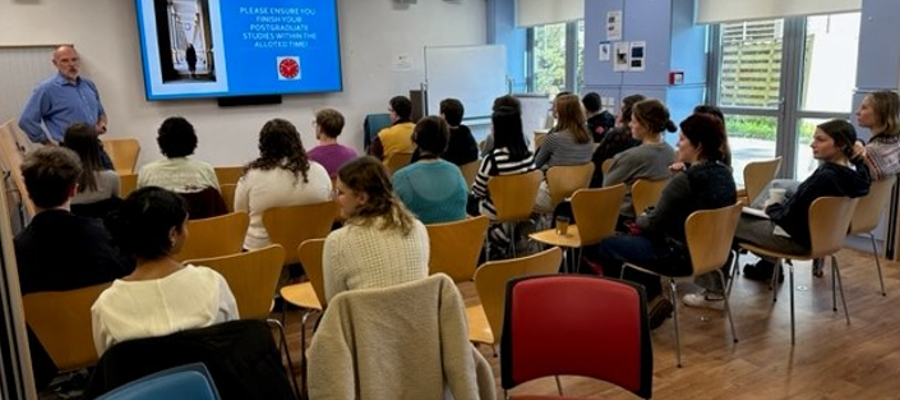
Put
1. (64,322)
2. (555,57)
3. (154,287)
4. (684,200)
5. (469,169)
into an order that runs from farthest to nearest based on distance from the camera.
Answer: (555,57), (469,169), (684,200), (64,322), (154,287)

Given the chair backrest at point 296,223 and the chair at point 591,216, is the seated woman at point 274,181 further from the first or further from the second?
the chair at point 591,216

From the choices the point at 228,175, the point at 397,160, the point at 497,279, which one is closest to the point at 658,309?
the point at 497,279

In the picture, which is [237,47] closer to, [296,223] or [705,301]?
[296,223]

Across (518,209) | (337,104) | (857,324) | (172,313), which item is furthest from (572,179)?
(337,104)

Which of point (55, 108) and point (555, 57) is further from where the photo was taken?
point (555, 57)

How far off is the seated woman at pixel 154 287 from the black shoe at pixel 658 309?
245cm

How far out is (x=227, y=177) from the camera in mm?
4875

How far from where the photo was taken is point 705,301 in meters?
4.14

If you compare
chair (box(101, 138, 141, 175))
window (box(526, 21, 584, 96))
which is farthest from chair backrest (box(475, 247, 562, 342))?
window (box(526, 21, 584, 96))

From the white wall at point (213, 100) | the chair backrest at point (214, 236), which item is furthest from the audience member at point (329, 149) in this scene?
the white wall at point (213, 100)

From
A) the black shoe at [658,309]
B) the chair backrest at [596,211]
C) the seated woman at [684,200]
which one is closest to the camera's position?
the seated woman at [684,200]

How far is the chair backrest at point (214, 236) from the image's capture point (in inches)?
121

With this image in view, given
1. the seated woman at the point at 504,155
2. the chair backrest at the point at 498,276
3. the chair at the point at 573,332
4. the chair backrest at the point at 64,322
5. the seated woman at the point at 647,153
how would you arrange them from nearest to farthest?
the chair at the point at 573,332 < the chair backrest at the point at 64,322 < the chair backrest at the point at 498,276 < the seated woman at the point at 647,153 < the seated woman at the point at 504,155

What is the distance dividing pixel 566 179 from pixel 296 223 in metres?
1.84
